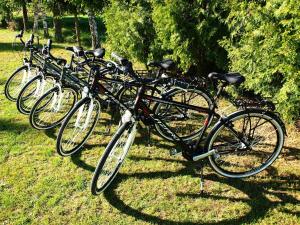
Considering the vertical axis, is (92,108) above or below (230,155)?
above

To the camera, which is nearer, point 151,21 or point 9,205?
point 9,205

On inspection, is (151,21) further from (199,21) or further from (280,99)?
(280,99)

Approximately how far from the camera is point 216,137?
15.0 ft

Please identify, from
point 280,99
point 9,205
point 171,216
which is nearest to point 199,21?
point 280,99

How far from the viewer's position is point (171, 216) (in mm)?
4207

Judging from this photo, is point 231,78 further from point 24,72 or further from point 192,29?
point 24,72

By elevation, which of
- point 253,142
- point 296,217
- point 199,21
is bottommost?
point 296,217

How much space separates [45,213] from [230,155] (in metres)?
2.71

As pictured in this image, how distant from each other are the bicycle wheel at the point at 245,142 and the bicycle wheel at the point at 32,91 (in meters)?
3.23

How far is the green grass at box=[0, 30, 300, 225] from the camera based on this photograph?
165 inches

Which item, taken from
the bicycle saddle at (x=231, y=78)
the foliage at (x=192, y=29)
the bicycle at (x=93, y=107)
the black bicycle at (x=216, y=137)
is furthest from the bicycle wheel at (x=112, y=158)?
the foliage at (x=192, y=29)

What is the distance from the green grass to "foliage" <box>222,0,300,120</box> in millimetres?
886

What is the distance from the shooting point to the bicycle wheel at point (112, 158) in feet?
13.5

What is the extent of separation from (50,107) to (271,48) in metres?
3.72
